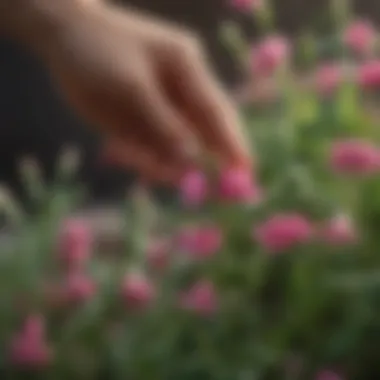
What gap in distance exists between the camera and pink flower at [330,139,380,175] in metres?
0.66

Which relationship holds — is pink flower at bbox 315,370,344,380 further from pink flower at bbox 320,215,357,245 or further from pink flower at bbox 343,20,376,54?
pink flower at bbox 343,20,376,54

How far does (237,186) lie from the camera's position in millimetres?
655

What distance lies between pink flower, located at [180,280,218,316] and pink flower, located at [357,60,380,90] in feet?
A: 0.62

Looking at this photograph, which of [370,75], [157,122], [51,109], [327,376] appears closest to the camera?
[157,122]

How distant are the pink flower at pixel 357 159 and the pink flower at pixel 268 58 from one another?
13cm

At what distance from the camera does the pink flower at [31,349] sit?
69 cm

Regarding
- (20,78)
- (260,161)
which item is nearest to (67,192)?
(260,161)

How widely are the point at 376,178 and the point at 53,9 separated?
0.90 feet

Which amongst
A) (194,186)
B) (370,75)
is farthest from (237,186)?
(370,75)

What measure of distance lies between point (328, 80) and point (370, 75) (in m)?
0.06

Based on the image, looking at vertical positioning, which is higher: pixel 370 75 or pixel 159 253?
pixel 370 75

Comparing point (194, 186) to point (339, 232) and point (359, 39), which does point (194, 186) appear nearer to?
point (339, 232)

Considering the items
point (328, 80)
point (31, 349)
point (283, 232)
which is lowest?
point (31, 349)

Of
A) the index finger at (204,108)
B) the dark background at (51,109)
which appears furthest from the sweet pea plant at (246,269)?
the dark background at (51,109)
